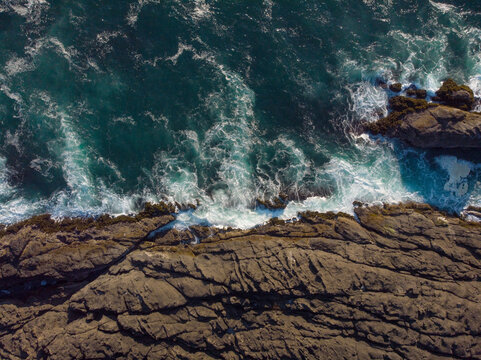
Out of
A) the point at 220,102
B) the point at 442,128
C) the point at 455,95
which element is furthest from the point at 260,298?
the point at 455,95

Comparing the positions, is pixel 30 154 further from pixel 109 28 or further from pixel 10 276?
pixel 109 28

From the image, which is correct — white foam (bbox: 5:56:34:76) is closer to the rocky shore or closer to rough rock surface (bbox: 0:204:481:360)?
rough rock surface (bbox: 0:204:481:360)

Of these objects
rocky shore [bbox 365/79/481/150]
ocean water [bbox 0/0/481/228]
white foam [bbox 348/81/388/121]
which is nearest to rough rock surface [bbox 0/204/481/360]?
ocean water [bbox 0/0/481/228]

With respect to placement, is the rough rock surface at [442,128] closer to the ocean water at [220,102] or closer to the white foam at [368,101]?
the ocean water at [220,102]

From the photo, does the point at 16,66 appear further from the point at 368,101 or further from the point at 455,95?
the point at 455,95

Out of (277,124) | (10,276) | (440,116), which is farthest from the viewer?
(277,124)

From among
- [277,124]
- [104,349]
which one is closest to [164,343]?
[104,349]

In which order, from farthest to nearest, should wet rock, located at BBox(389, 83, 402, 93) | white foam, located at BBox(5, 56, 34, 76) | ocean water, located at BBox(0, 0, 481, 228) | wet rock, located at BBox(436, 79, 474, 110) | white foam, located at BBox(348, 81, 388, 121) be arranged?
white foam, located at BBox(348, 81, 388, 121)
wet rock, located at BBox(389, 83, 402, 93)
white foam, located at BBox(5, 56, 34, 76)
wet rock, located at BBox(436, 79, 474, 110)
ocean water, located at BBox(0, 0, 481, 228)
